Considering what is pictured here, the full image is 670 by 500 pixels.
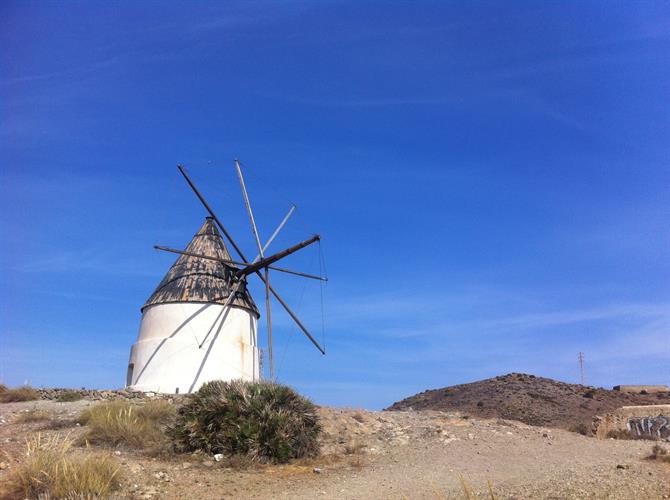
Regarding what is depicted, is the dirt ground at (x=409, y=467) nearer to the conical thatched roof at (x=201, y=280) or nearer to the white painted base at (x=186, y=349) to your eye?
the white painted base at (x=186, y=349)

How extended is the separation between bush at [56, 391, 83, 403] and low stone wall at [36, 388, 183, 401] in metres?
0.09

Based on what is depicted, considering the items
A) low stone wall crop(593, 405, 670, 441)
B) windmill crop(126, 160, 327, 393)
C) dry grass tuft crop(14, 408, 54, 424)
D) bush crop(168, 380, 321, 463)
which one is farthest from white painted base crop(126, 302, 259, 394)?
low stone wall crop(593, 405, 670, 441)

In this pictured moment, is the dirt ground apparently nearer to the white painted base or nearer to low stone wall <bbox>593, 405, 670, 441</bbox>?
low stone wall <bbox>593, 405, 670, 441</bbox>

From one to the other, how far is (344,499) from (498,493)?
1.97 m

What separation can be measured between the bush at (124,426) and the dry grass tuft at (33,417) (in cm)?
121

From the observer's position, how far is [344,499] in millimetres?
7168

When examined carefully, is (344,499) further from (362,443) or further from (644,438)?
(644,438)

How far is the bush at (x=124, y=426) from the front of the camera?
32.3 ft

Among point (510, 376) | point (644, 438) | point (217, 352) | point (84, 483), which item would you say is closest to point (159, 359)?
point (217, 352)

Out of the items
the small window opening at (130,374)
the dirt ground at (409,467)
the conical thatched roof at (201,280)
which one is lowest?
the dirt ground at (409,467)

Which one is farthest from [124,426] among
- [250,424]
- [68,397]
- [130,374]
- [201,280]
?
[201,280]

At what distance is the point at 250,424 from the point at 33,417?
5658 mm

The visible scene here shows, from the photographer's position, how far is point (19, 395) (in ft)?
52.1

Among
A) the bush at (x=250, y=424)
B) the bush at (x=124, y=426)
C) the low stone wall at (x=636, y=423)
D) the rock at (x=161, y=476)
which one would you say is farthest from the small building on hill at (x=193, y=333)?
the low stone wall at (x=636, y=423)
